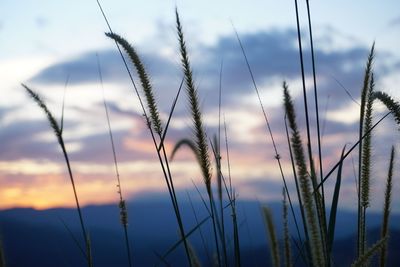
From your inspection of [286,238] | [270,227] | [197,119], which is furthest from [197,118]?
[286,238]

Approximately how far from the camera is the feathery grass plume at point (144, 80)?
3.18 meters

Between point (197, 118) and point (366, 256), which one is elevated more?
point (197, 118)

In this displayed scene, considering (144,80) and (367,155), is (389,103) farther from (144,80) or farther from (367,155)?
(144,80)

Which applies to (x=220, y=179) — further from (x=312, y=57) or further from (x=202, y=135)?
(x=312, y=57)

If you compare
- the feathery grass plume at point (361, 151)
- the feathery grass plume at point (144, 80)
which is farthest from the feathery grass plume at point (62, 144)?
the feathery grass plume at point (361, 151)

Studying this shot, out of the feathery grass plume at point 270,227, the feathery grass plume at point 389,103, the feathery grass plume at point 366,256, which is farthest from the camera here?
the feathery grass plume at point 270,227

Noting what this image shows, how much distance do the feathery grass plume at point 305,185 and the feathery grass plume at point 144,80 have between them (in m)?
1.07

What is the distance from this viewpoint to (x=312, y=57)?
9.73 feet

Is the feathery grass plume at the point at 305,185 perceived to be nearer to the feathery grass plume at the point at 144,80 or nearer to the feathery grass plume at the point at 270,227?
the feathery grass plume at the point at 270,227

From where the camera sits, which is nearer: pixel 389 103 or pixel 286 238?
pixel 389 103

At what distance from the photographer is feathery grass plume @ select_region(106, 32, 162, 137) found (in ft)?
10.4

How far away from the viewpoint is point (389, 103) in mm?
3027

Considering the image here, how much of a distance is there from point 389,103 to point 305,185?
1037 millimetres

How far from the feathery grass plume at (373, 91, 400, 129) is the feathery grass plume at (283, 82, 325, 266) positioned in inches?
32.8
